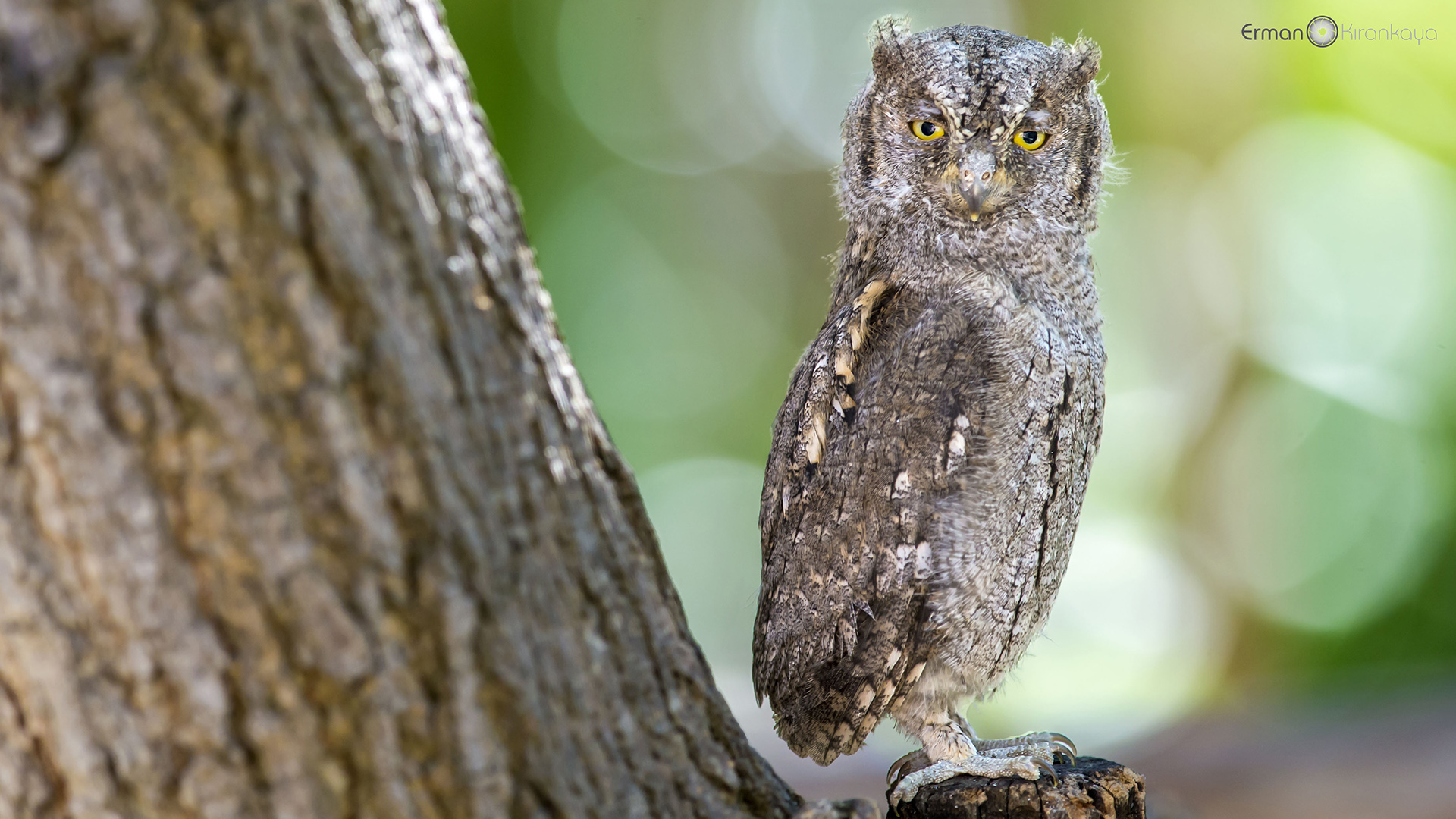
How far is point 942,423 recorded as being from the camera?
193 cm

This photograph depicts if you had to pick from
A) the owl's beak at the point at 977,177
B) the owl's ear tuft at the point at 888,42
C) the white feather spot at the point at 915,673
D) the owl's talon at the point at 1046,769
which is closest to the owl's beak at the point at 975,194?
the owl's beak at the point at 977,177

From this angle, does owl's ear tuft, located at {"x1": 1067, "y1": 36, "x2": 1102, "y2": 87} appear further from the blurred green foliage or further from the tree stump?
the blurred green foliage

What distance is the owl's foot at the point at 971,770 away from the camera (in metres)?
1.78

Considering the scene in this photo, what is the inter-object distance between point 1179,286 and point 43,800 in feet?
22.0

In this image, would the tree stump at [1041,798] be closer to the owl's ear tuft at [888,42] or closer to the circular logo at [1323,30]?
the owl's ear tuft at [888,42]

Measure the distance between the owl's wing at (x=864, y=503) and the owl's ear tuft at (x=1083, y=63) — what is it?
57 centimetres

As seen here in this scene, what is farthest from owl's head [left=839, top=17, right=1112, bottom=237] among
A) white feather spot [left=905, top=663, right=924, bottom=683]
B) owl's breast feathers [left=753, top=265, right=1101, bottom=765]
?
white feather spot [left=905, top=663, right=924, bottom=683]

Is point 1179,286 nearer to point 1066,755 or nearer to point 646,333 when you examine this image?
point 646,333

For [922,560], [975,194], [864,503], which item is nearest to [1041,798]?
[922,560]

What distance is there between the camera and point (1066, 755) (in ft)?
6.47

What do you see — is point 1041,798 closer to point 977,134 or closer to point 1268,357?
point 977,134

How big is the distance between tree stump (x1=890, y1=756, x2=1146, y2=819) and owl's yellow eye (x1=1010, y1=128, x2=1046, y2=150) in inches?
47.4

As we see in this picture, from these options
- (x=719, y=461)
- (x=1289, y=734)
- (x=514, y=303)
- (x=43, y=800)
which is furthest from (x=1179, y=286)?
(x=43, y=800)

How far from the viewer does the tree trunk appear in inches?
38.2
